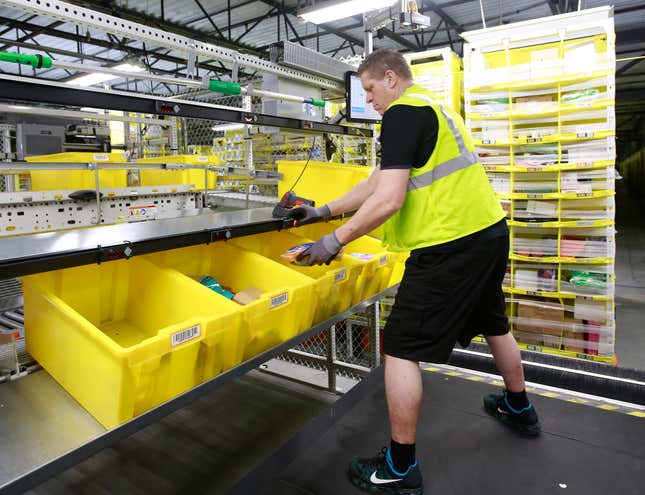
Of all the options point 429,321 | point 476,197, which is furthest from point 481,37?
point 429,321

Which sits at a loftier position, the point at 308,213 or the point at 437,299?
the point at 308,213

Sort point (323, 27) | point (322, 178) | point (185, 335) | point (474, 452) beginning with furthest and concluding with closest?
point (323, 27) → point (322, 178) → point (474, 452) → point (185, 335)

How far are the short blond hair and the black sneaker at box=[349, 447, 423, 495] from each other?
151cm

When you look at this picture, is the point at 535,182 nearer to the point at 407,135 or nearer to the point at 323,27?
the point at 407,135

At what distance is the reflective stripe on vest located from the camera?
174 cm

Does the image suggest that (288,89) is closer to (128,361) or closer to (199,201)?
(128,361)

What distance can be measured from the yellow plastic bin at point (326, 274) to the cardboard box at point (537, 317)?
8.35 feet

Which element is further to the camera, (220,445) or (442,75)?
(442,75)

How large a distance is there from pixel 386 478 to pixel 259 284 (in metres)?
1.02

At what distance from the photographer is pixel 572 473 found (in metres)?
1.89

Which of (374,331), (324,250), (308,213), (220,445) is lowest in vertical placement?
(220,445)

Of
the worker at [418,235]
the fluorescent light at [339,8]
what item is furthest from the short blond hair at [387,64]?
the fluorescent light at [339,8]

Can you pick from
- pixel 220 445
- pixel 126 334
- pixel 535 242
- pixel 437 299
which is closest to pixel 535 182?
pixel 535 242

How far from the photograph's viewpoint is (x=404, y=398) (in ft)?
5.84
